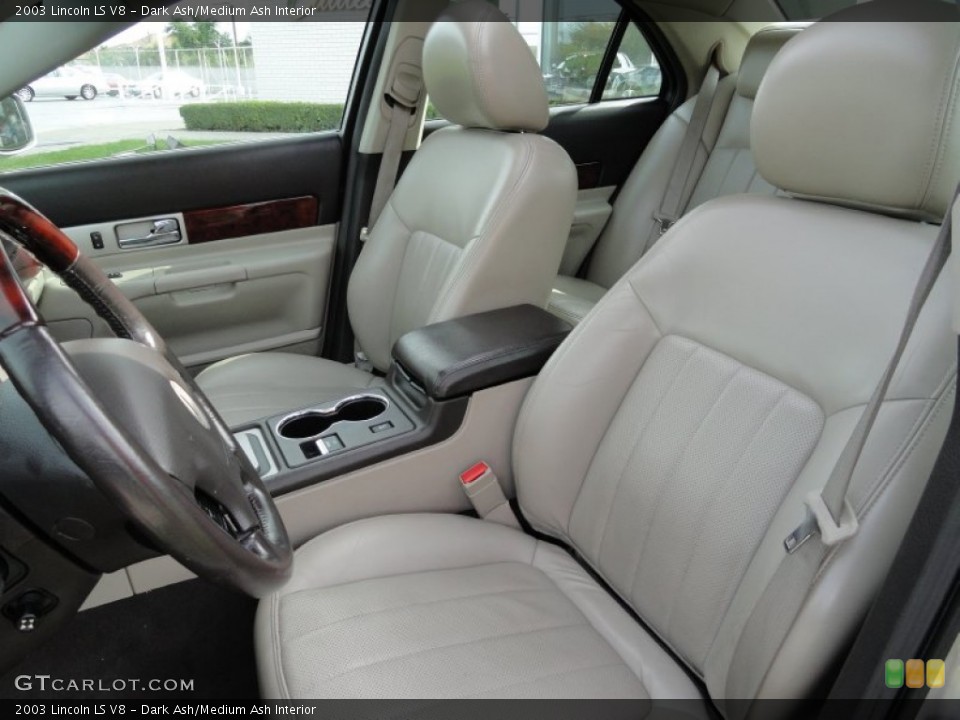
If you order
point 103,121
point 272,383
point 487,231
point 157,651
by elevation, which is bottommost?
point 157,651

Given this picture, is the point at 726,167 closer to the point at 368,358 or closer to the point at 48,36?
the point at 368,358

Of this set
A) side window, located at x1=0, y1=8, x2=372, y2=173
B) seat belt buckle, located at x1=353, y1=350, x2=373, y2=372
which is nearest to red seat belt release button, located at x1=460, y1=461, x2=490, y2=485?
seat belt buckle, located at x1=353, y1=350, x2=373, y2=372

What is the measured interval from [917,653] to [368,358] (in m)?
1.44

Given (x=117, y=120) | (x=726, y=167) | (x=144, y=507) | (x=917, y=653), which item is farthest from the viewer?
(x=726, y=167)

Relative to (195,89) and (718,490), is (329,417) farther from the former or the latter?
(195,89)

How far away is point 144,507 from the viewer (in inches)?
21.3

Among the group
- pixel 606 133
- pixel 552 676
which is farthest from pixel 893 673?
pixel 606 133

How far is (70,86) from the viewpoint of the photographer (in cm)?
166

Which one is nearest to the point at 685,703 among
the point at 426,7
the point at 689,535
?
the point at 689,535

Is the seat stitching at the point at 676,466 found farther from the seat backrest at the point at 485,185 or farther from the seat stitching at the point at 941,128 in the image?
the seat backrest at the point at 485,185

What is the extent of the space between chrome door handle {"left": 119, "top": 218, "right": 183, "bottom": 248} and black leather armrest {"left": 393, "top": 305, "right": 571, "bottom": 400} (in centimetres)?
81

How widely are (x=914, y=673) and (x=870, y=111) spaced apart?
62 cm

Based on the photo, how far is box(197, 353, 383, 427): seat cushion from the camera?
150 cm

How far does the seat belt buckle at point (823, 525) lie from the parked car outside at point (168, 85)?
1724 millimetres
